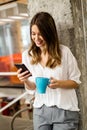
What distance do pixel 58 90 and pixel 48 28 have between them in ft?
1.25

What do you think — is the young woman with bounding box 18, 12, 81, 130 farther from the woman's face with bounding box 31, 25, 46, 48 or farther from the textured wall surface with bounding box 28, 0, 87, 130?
the textured wall surface with bounding box 28, 0, 87, 130

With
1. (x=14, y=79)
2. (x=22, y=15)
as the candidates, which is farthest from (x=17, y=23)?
(x=14, y=79)

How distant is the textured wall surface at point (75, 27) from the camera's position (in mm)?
1594

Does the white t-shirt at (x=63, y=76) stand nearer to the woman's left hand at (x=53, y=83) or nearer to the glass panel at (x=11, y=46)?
the woman's left hand at (x=53, y=83)

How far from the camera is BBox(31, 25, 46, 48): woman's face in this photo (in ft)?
4.65

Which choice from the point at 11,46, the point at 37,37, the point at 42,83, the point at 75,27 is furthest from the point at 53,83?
the point at 11,46

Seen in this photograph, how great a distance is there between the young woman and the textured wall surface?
0.18 meters

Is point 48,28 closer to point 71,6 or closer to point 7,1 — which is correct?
point 71,6

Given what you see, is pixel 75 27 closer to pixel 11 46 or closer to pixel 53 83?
pixel 53 83

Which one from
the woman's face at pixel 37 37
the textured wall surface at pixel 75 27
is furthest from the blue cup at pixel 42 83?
the textured wall surface at pixel 75 27

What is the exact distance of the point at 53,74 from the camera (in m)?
1.44

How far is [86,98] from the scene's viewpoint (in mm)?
1701

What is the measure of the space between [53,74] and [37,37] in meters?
0.24

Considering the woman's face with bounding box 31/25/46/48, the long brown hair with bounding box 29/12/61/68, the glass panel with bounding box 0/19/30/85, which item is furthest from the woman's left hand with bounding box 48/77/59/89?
the glass panel with bounding box 0/19/30/85
